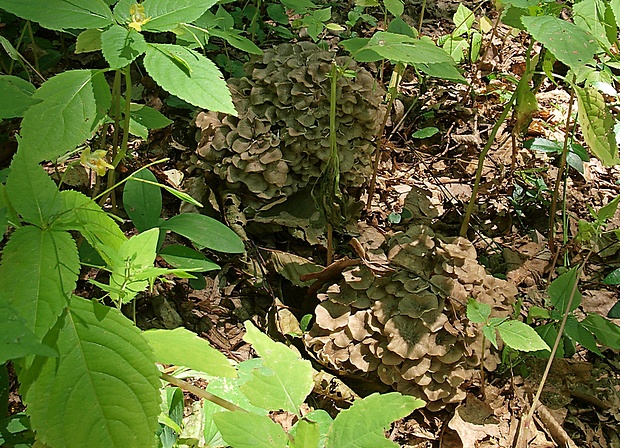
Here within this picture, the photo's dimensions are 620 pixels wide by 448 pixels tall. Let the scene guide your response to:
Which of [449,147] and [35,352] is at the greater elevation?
[35,352]

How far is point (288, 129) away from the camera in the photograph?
2770 mm

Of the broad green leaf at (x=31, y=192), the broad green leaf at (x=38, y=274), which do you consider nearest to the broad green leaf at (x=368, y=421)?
the broad green leaf at (x=38, y=274)

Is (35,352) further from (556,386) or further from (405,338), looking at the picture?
(556,386)

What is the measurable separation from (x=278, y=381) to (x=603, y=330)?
1.59 metres

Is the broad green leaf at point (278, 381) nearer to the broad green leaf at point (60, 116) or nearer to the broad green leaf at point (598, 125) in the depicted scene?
the broad green leaf at point (60, 116)

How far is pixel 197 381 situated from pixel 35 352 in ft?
4.84

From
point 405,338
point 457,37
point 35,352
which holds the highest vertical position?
point 35,352

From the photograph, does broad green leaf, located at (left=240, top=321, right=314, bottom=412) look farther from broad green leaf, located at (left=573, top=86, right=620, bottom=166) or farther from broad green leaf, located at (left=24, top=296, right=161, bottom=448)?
broad green leaf, located at (left=573, top=86, right=620, bottom=166)

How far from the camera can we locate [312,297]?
2559 millimetres

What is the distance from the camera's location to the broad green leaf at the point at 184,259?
1.90 m

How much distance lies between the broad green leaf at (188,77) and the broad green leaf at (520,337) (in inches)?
46.8

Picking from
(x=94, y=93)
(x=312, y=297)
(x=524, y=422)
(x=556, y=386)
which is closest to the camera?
(x=94, y=93)

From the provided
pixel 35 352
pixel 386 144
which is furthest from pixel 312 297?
pixel 35 352

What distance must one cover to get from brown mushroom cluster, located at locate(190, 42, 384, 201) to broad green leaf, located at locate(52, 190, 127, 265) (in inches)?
60.8
